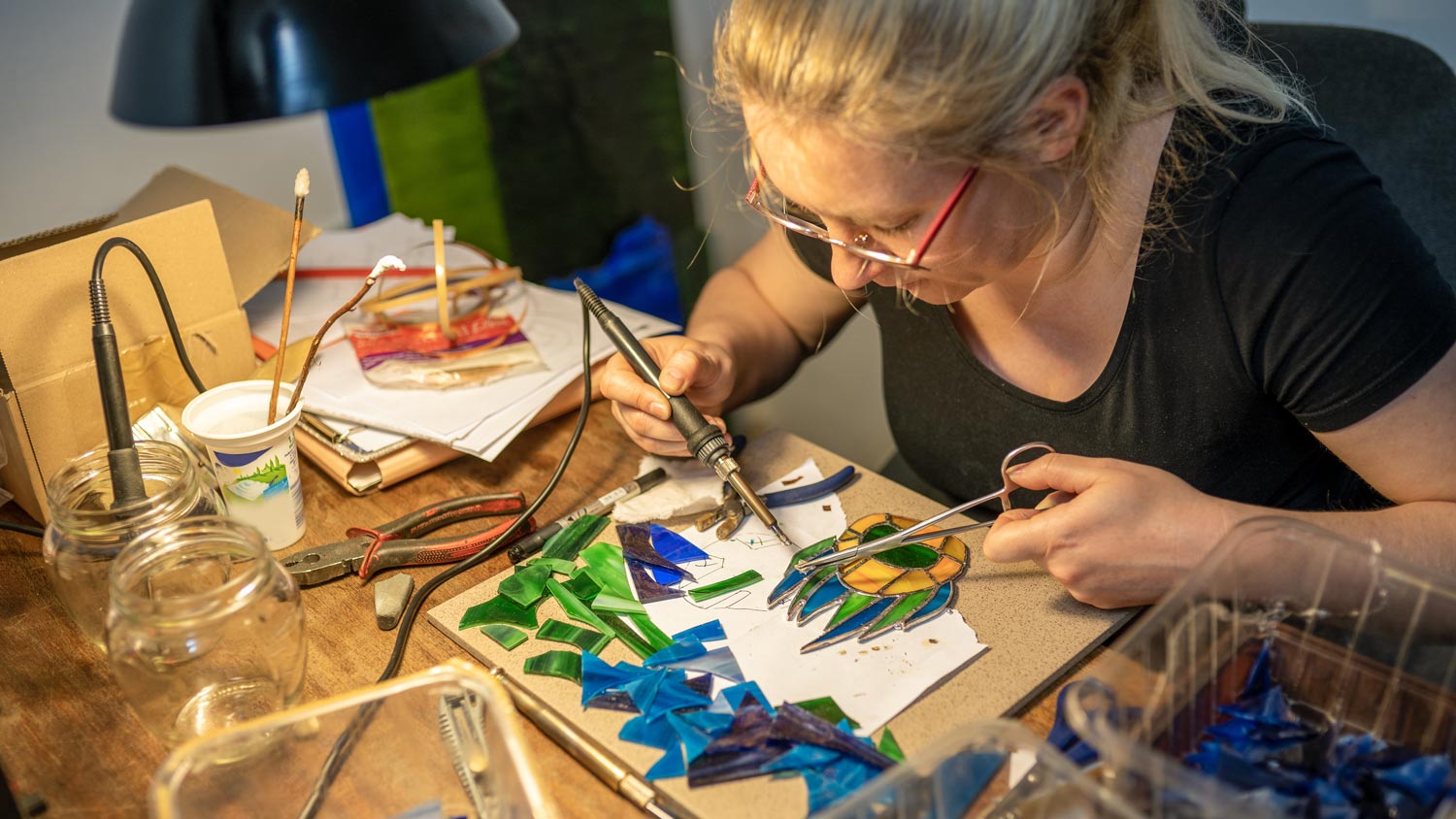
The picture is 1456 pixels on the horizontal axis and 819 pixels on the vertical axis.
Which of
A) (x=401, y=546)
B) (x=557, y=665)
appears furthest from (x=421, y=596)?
(x=557, y=665)

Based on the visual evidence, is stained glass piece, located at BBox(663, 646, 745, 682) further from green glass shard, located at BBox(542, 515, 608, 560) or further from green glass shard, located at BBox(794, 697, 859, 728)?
green glass shard, located at BBox(542, 515, 608, 560)

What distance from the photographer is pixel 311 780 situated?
683 millimetres

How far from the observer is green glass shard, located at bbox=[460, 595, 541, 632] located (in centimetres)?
83

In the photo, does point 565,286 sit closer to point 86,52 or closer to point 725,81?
point 86,52

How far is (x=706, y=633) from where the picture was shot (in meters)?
0.81

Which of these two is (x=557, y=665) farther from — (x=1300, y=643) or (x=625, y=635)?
(x=1300, y=643)

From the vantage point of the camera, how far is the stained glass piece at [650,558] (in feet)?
2.88

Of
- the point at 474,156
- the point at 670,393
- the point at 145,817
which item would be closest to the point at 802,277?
the point at 670,393

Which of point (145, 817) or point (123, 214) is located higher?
point (123, 214)

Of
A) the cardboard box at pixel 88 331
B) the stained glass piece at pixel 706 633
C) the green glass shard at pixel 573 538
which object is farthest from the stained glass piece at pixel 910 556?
the cardboard box at pixel 88 331

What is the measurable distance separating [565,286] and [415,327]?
0.96m

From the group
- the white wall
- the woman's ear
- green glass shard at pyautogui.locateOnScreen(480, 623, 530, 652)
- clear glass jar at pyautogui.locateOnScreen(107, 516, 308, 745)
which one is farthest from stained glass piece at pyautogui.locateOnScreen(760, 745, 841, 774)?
the white wall

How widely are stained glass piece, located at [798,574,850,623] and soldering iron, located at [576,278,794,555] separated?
7 centimetres

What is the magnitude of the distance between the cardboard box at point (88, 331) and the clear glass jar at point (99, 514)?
0.11 m
